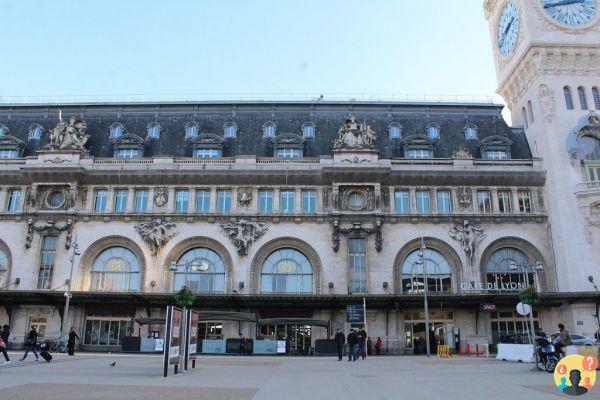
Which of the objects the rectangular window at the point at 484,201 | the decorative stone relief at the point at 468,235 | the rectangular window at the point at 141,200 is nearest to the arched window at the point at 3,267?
the rectangular window at the point at 141,200

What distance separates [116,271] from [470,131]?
36.2 metres

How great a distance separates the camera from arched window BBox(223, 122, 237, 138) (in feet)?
170

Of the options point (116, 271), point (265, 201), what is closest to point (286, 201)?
point (265, 201)

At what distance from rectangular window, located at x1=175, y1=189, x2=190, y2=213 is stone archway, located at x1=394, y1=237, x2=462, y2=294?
19.0 m

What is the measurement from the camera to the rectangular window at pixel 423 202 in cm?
4650

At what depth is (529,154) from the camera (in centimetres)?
5016

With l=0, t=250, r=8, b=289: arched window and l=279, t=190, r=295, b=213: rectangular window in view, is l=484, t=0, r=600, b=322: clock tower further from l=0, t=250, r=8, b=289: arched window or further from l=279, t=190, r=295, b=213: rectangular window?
l=0, t=250, r=8, b=289: arched window

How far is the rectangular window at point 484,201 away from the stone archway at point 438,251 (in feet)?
15.6

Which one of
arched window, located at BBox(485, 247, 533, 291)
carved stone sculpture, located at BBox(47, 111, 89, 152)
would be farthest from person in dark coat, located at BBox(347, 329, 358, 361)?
carved stone sculpture, located at BBox(47, 111, 89, 152)

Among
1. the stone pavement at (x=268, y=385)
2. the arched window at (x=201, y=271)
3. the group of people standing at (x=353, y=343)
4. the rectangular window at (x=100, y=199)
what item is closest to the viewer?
the stone pavement at (x=268, y=385)

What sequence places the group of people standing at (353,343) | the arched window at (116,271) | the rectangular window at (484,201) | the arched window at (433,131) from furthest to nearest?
1. the arched window at (433,131)
2. the rectangular window at (484,201)
3. the arched window at (116,271)
4. the group of people standing at (353,343)

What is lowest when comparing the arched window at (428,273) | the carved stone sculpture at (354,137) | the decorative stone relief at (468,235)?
the arched window at (428,273)

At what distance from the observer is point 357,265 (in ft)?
147

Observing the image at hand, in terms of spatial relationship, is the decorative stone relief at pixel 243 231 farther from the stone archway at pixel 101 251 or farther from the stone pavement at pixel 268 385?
the stone pavement at pixel 268 385
